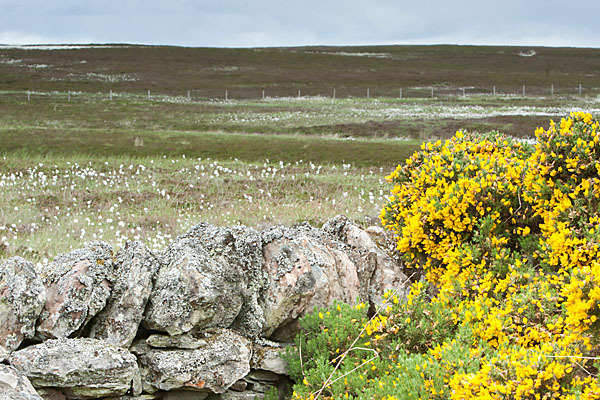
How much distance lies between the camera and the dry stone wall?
185 inches

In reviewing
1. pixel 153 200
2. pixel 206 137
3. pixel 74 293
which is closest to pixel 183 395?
pixel 74 293

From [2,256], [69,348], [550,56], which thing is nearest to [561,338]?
[69,348]

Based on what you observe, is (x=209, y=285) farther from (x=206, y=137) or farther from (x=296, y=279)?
(x=206, y=137)

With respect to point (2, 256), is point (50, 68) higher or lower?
higher

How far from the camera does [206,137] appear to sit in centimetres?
2836

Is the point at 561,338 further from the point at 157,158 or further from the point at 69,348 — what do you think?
the point at 157,158

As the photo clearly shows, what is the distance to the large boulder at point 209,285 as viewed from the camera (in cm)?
511

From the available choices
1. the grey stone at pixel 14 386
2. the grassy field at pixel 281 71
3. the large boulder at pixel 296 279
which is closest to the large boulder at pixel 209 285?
the large boulder at pixel 296 279

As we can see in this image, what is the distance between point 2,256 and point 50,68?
93.3 meters

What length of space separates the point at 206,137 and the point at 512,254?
23781mm

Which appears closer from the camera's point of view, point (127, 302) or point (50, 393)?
point (50, 393)

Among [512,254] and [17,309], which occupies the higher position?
[512,254]

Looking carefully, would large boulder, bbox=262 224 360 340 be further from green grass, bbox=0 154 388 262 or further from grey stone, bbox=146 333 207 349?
green grass, bbox=0 154 388 262

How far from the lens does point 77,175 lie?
16531 mm
